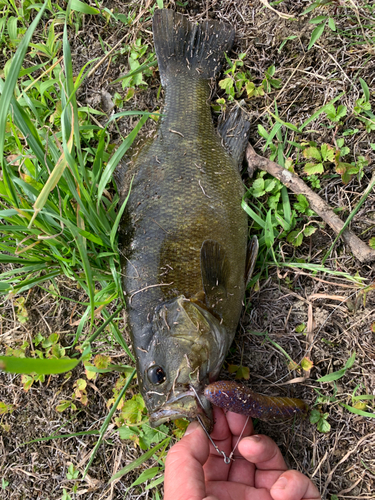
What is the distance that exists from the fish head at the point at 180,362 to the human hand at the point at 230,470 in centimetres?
19

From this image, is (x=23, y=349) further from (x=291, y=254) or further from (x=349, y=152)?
(x=349, y=152)

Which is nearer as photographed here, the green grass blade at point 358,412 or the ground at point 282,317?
the green grass blade at point 358,412

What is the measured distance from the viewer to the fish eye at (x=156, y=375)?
7.84 feet

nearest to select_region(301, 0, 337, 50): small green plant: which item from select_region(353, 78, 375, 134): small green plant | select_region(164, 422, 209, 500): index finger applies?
select_region(353, 78, 375, 134): small green plant

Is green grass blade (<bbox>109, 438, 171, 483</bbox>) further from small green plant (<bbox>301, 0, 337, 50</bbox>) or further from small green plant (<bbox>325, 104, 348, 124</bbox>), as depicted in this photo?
small green plant (<bbox>301, 0, 337, 50</bbox>)

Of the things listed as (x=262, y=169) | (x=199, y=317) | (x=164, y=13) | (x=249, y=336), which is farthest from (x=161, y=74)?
(x=249, y=336)

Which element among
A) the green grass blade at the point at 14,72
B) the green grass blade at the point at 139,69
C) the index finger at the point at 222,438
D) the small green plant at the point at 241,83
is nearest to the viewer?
the green grass blade at the point at 14,72

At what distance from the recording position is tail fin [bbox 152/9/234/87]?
3.11 metres

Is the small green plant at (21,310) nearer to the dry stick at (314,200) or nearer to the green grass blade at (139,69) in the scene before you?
the green grass blade at (139,69)

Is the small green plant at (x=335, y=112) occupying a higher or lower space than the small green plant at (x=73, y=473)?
higher

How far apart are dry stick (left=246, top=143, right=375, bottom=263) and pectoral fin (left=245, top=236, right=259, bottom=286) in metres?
0.51

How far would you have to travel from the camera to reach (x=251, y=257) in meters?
2.91

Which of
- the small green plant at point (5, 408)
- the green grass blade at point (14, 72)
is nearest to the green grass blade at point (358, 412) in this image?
the small green plant at point (5, 408)

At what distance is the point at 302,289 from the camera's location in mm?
2973
